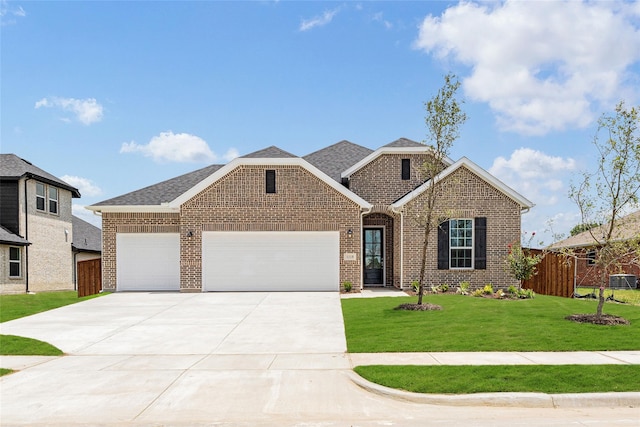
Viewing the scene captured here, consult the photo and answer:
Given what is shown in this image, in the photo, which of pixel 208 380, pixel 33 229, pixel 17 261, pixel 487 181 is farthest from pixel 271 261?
pixel 33 229

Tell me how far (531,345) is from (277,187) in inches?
443

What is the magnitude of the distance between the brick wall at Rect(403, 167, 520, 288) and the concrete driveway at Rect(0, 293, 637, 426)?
6.01 metres

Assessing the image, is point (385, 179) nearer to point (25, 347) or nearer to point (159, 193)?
point (159, 193)

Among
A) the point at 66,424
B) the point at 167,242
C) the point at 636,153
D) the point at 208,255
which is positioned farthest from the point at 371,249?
the point at 66,424

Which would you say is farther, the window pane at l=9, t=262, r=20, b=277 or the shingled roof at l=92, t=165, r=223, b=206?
the window pane at l=9, t=262, r=20, b=277

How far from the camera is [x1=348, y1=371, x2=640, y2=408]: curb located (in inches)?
252

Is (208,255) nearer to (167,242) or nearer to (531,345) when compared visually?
(167,242)

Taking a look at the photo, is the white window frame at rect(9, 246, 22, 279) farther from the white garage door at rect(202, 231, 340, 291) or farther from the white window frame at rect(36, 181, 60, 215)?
the white garage door at rect(202, 231, 340, 291)

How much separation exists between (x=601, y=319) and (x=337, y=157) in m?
14.5

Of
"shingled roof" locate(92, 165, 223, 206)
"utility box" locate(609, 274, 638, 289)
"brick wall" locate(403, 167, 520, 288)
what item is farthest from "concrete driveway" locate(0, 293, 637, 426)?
"utility box" locate(609, 274, 638, 289)

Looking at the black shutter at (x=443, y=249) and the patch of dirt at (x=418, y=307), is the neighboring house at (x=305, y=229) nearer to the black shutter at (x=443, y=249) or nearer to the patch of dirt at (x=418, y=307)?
the black shutter at (x=443, y=249)

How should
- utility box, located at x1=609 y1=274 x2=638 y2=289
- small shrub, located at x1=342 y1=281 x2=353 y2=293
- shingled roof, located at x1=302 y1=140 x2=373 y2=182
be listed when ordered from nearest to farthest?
small shrub, located at x1=342 y1=281 x2=353 y2=293, shingled roof, located at x1=302 y1=140 x2=373 y2=182, utility box, located at x1=609 y1=274 x2=638 y2=289

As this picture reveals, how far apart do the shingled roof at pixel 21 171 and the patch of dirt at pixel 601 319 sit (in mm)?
24831

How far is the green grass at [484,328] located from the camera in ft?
A: 30.1
